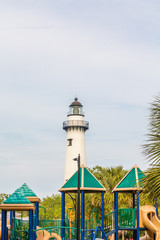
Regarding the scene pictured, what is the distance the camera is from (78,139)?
246 feet

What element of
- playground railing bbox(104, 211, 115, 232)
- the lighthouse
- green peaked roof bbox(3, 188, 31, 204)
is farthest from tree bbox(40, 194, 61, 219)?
green peaked roof bbox(3, 188, 31, 204)

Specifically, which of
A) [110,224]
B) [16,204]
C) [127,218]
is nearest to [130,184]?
[127,218]

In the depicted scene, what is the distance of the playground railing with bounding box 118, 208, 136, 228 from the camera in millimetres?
30500

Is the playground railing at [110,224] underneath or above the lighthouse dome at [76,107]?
underneath

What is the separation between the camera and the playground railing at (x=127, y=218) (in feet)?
100

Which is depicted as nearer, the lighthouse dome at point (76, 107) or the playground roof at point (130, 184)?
the playground roof at point (130, 184)

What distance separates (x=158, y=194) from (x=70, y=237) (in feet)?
26.5

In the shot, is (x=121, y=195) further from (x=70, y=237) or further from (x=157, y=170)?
(x=157, y=170)

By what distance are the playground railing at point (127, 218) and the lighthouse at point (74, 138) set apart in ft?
143

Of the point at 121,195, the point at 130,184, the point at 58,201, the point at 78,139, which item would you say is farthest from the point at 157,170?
the point at 58,201

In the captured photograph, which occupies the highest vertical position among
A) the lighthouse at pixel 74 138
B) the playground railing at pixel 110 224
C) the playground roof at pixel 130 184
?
the lighthouse at pixel 74 138

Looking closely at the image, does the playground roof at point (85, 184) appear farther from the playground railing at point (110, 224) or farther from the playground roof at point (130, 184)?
the playground railing at point (110, 224)

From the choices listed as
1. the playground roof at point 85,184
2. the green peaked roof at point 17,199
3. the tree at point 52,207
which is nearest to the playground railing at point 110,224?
the playground roof at point 85,184

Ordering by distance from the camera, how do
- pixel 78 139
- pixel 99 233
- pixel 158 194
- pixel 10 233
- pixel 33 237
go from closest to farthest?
pixel 158 194 → pixel 33 237 → pixel 10 233 → pixel 99 233 → pixel 78 139
